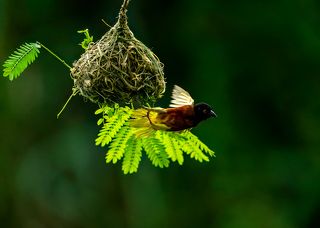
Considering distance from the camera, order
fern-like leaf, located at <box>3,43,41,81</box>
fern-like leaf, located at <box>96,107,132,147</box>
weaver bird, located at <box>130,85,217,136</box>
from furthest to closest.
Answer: fern-like leaf, located at <box>96,107,132,147</box> → fern-like leaf, located at <box>3,43,41,81</box> → weaver bird, located at <box>130,85,217,136</box>

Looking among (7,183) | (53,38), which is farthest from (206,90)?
(7,183)

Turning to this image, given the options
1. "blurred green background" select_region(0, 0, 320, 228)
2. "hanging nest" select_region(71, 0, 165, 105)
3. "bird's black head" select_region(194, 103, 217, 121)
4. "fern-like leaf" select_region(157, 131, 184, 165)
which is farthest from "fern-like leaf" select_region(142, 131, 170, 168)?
"blurred green background" select_region(0, 0, 320, 228)

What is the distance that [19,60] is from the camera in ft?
12.8

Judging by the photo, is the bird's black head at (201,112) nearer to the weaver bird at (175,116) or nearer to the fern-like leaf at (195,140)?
the weaver bird at (175,116)

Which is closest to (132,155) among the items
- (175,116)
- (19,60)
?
(19,60)

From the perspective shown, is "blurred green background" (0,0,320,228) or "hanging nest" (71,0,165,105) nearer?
"hanging nest" (71,0,165,105)

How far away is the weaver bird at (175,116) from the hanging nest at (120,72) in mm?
357

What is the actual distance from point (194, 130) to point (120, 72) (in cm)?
556

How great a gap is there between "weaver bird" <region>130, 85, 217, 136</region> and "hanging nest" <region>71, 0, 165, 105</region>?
1.17 feet

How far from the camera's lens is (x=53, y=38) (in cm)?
980

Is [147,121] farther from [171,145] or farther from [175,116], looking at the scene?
[171,145]

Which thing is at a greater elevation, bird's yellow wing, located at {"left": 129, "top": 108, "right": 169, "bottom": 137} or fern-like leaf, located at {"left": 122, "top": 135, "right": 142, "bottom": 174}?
bird's yellow wing, located at {"left": 129, "top": 108, "right": 169, "bottom": 137}

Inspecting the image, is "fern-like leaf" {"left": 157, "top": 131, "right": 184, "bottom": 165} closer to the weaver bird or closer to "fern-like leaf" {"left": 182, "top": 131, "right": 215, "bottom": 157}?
"fern-like leaf" {"left": 182, "top": 131, "right": 215, "bottom": 157}

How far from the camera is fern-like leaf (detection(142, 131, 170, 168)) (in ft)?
14.3
